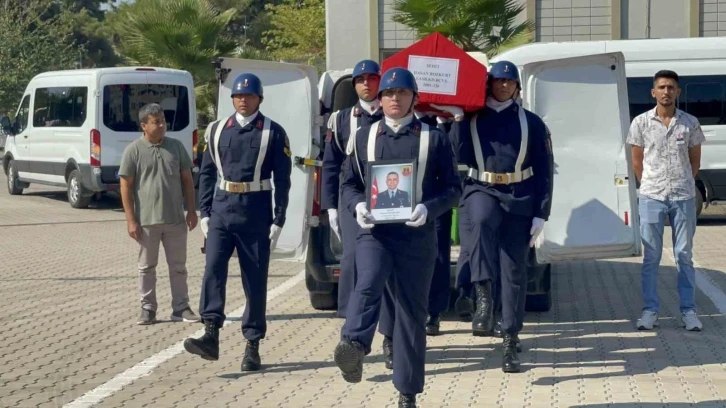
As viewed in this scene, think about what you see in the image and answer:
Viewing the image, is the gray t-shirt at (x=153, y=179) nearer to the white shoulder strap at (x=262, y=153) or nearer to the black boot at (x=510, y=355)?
the white shoulder strap at (x=262, y=153)

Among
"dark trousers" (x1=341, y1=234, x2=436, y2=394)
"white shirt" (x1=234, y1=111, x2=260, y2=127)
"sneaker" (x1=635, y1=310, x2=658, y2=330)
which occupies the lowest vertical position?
"sneaker" (x1=635, y1=310, x2=658, y2=330)

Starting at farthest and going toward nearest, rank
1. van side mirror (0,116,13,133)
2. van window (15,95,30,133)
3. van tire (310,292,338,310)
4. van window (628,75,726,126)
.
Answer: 1. van side mirror (0,116,13,133)
2. van window (15,95,30,133)
3. van window (628,75,726,126)
4. van tire (310,292,338,310)

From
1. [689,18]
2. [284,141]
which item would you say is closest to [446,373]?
[284,141]

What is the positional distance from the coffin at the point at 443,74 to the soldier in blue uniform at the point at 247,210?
0.97 m

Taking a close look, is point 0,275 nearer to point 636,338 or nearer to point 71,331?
point 71,331

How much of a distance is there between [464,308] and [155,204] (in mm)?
2608

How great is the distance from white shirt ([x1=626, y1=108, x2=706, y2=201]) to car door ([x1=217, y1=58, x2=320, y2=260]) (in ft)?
8.06

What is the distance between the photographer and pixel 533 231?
7.67 meters

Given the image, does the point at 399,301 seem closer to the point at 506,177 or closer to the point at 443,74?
the point at 506,177

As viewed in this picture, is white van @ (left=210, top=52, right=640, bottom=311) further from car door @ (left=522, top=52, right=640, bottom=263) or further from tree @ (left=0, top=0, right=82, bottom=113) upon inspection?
tree @ (left=0, top=0, right=82, bottom=113)

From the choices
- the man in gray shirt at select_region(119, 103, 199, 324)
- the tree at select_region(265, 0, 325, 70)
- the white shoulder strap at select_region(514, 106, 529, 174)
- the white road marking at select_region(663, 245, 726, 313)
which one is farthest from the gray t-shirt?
the tree at select_region(265, 0, 325, 70)

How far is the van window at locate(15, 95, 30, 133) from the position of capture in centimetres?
2305

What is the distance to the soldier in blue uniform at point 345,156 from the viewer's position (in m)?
7.44

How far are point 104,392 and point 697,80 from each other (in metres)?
12.8
